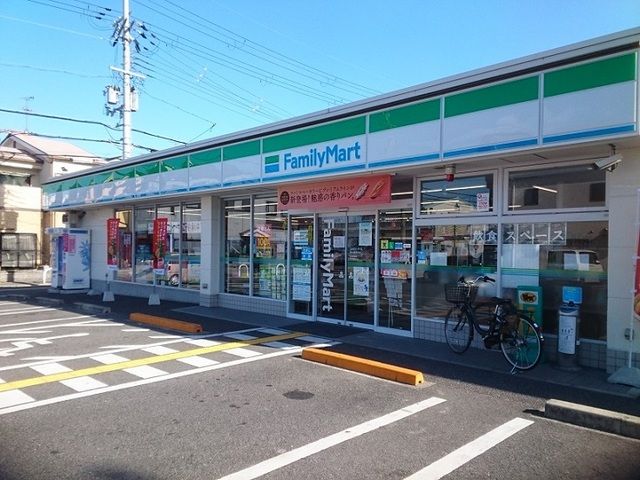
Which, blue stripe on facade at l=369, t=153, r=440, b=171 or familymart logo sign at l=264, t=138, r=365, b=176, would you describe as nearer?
blue stripe on facade at l=369, t=153, r=440, b=171

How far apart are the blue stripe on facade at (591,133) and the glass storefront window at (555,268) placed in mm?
1452

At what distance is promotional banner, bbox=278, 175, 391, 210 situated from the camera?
32.4 ft

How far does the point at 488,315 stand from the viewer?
8141 mm

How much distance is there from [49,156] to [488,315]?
28029 millimetres

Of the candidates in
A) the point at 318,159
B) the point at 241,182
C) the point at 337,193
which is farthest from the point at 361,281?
the point at 241,182

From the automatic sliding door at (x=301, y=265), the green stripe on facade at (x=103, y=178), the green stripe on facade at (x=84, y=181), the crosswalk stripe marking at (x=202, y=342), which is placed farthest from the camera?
the green stripe on facade at (x=84, y=181)

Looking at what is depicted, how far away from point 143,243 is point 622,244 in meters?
14.4

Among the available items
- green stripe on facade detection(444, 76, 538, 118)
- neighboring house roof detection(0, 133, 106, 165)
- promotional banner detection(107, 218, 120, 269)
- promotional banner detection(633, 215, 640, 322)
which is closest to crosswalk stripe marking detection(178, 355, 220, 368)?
green stripe on facade detection(444, 76, 538, 118)

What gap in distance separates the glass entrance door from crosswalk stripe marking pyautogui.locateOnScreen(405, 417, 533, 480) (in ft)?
18.1

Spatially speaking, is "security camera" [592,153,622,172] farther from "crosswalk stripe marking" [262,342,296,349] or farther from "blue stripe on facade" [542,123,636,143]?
"crosswalk stripe marking" [262,342,296,349]

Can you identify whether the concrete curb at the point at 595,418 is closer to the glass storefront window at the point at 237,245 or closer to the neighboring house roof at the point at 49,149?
the glass storefront window at the point at 237,245

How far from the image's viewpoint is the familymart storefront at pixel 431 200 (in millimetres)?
7066

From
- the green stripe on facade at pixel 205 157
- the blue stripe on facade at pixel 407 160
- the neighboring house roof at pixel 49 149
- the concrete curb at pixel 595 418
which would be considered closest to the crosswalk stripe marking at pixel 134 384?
the blue stripe on facade at pixel 407 160

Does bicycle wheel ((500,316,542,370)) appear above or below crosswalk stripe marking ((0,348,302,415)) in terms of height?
above
